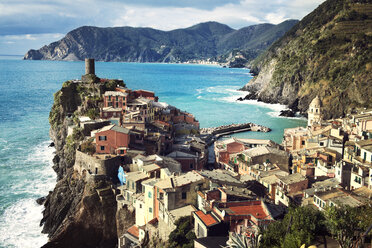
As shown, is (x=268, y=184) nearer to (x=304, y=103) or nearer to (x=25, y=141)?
(x=25, y=141)

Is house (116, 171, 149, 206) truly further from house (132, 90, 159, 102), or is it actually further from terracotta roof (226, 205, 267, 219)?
house (132, 90, 159, 102)

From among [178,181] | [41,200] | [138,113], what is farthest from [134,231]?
[138,113]

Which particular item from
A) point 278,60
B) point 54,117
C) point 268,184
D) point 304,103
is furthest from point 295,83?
point 268,184

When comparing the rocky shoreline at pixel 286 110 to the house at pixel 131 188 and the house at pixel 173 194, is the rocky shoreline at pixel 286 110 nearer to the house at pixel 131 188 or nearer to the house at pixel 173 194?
the house at pixel 131 188

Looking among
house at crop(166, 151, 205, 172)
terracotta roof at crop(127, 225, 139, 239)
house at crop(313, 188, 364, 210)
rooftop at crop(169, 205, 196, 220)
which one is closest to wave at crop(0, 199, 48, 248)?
terracotta roof at crop(127, 225, 139, 239)

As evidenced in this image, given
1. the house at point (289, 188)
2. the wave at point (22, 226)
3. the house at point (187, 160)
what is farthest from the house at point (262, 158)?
the wave at point (22, 226)

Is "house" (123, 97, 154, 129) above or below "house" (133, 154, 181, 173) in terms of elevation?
above
